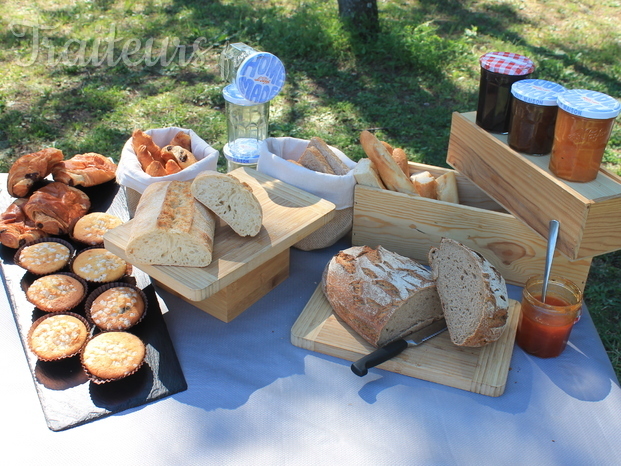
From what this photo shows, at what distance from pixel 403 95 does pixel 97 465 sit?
486 centimetres

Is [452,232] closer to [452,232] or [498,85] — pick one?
[452,232]

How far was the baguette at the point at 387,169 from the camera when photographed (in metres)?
2.48

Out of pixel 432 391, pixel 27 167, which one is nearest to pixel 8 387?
pixel 27 167

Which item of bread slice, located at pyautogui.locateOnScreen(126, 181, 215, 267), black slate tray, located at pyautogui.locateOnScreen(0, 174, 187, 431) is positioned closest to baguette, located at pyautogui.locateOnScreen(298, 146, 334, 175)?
bread slice, located at pyautogui.locateOnScreen(126, 181, 215, 267)

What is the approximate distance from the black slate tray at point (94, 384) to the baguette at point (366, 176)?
3.22 feet

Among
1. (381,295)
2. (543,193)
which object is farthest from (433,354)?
(543,193)

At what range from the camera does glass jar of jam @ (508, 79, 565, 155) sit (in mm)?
1979

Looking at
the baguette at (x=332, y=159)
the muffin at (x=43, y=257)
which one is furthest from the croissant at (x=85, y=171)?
the baguette at (x=332, y=159)

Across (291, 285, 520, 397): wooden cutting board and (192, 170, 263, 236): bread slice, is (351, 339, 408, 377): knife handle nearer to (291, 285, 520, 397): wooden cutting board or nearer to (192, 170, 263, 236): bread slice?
(291, 285, 520, 397): wooden cutting board

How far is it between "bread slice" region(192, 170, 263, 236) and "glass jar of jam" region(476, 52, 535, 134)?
994 millimetres

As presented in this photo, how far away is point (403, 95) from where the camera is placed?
18.9ft

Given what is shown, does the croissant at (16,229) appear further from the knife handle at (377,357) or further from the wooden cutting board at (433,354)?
the knife handle at (377,357)

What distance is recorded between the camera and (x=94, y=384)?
1.83 m

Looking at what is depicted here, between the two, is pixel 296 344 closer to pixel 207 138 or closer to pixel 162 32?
pixel 207 138
